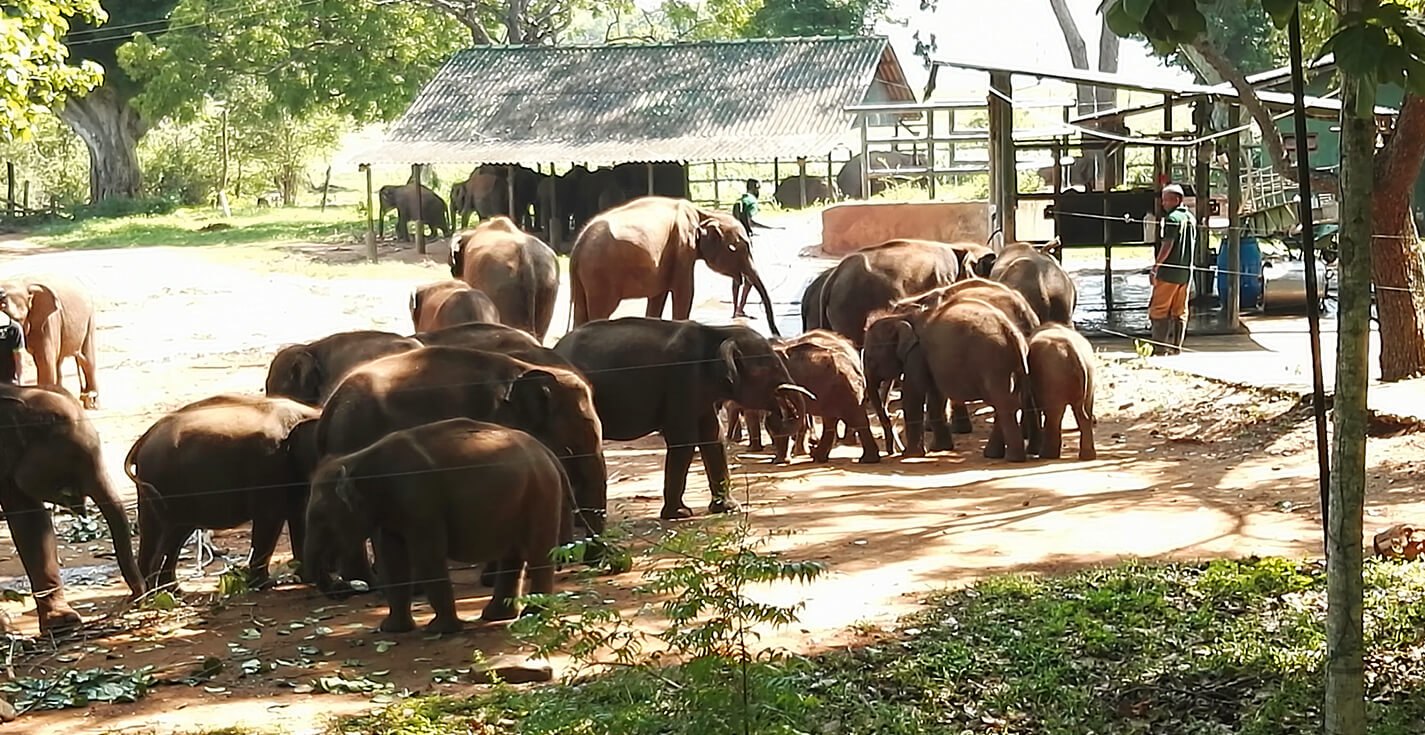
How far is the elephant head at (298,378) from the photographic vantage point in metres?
9.99

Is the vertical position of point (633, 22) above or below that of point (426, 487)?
above

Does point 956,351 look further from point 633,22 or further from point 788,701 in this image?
point 633,22

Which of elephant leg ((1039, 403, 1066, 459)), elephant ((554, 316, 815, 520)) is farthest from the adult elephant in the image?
elephant ((554, 316, 815, 520))

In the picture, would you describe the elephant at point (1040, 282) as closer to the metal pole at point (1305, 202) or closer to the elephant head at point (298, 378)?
the elephant head at point (298, 378)

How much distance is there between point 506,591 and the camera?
7492 millimetres

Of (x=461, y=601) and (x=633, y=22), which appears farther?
(x=633, y=22)

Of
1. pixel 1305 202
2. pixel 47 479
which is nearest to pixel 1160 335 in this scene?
pixel 47 479

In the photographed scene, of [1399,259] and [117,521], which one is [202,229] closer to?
[1399,259]

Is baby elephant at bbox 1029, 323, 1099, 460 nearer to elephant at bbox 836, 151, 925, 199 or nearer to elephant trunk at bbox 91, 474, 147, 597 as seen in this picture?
elephant trunk at bbox 91, 474, 147, 597

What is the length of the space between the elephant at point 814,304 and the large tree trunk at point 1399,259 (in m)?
4.39

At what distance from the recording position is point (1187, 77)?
46594 mm

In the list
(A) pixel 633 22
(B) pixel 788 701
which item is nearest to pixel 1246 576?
(B) pixel 788 701

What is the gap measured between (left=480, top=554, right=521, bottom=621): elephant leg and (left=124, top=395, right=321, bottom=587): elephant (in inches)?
44.4

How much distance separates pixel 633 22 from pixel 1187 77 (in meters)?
32.2
